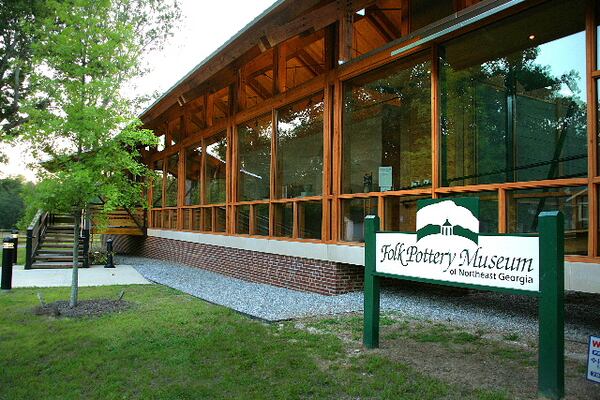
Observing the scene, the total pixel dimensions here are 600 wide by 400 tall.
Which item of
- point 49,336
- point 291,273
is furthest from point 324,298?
point 49,336

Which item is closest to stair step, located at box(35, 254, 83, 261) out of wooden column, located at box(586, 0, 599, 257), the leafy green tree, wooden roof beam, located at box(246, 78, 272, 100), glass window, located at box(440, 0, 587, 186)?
wooden roof beam, located at box(246, 78, 272, 100)

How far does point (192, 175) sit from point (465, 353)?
36.1ft

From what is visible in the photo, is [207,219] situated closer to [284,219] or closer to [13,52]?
[284,219]

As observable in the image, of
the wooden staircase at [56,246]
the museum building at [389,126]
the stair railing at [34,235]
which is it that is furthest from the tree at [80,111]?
the wooden staircase at [56,246]

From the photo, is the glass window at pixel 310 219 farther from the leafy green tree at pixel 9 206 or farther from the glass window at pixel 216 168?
the leafy green tree at pixel 9 206

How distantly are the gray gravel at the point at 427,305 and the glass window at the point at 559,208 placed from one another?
1.03 meters

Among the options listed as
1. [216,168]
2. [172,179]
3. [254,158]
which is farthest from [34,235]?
[254,158]

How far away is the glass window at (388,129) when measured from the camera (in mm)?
6914

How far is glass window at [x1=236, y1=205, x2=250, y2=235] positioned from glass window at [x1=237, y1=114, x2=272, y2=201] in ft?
0.76

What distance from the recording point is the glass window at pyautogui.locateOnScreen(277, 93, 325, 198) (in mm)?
8727

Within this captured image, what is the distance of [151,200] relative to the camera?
1839cm

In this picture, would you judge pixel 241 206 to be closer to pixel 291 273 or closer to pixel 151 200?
pixel 291 273

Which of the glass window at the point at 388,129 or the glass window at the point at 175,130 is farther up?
the glass window at the point at 175,130

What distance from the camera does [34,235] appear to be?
44.6 feet
